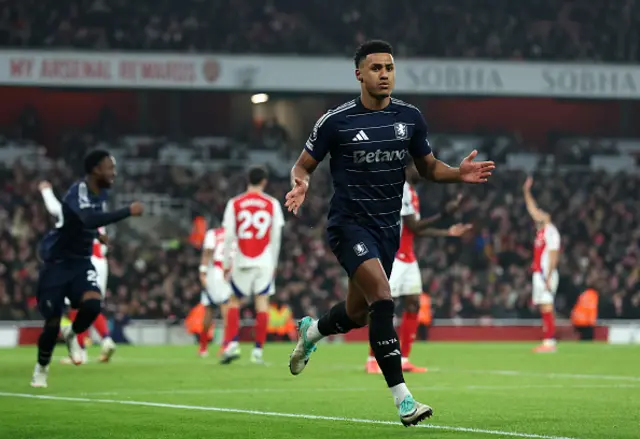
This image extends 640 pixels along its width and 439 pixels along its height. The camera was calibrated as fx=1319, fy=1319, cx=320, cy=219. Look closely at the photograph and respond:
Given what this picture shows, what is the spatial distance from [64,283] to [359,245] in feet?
16.4

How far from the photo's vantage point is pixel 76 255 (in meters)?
12.8

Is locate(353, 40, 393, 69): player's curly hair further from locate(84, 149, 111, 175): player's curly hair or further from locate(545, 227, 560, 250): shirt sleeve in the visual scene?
locate(545, 227, 560, 250): shirt sleeve

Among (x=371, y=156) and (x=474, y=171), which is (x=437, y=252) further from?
(x=474, y=171)

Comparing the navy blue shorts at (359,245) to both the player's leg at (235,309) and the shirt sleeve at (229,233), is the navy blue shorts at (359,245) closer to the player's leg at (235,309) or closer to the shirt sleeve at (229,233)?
the player's leg at (235,309)

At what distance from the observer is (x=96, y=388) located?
12117mm

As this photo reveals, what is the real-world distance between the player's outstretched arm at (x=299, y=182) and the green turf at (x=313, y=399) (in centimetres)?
141

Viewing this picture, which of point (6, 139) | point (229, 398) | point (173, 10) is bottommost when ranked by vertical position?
point (229, 398)

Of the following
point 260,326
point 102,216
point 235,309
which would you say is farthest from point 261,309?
point 102,216

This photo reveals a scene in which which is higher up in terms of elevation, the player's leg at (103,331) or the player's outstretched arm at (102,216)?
the player's outstretched arm at (102,216)

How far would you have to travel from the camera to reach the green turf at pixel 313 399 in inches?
323

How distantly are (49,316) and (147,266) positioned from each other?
1896 centimetres

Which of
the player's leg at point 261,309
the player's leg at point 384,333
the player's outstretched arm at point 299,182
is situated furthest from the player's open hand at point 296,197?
the player's leg at point 261,309

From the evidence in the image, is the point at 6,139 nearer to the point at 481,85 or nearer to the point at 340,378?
the point at 481,85

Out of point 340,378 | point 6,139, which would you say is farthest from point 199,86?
point 340,378
